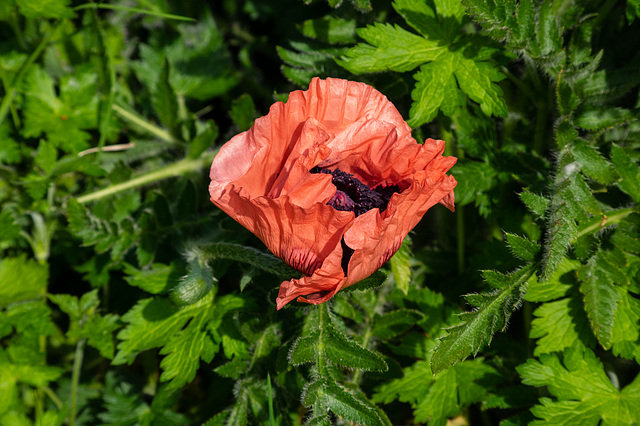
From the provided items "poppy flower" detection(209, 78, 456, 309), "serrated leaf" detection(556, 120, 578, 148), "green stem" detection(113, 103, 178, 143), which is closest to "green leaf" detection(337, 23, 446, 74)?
"poppy flower" detection(209, 78, 456, 309)

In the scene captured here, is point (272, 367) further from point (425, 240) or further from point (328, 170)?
point (425, 240)

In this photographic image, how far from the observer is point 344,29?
2.39m

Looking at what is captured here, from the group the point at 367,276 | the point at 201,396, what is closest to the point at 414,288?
the point at 367,276

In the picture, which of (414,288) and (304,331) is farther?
(414,288)

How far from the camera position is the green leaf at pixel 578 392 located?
2.01 m

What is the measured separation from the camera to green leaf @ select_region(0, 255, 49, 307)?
2.61 metres

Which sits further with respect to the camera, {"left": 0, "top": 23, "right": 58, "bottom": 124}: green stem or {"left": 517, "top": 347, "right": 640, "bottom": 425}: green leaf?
{"left": 0, "top": 23, "right": 58, "bottom": 124}: green stem

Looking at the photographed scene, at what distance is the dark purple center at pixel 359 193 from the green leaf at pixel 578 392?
2.68 ft

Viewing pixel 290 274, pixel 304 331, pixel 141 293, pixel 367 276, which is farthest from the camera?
pixel 141 293

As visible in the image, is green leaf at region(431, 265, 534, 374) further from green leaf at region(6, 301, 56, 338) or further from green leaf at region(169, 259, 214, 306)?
green leaf at region(6, 301, 56, 338)

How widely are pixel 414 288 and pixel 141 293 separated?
1.40m

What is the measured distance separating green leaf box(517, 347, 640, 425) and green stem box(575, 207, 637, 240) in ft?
1.44

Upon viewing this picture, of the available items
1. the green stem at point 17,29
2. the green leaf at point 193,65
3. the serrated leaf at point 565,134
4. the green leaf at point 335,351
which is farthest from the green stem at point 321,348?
the green stem at point 17,29

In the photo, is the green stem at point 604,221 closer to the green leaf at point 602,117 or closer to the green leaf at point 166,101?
the green leaf at point 602,117
